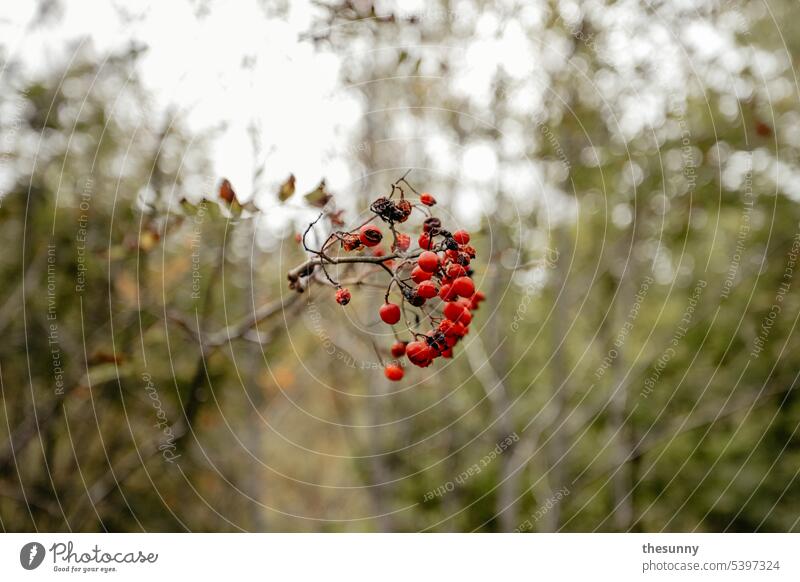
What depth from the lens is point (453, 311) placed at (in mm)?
1109

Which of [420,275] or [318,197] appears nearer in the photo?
[420,275]

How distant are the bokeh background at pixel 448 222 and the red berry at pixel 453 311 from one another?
0.39 meters

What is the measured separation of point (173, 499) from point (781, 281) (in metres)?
3.77

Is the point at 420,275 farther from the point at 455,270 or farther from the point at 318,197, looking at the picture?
the point at 318,197

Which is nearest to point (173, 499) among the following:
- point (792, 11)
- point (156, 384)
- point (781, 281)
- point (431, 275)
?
point (156, 384)

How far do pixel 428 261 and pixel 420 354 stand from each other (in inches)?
7.2

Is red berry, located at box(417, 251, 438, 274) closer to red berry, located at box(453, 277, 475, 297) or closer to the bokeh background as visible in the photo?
red berry, located at box(453, 277, 475, 297)

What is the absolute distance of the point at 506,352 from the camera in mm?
3525

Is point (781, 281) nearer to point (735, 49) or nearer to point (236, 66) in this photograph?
point (735, 49)
